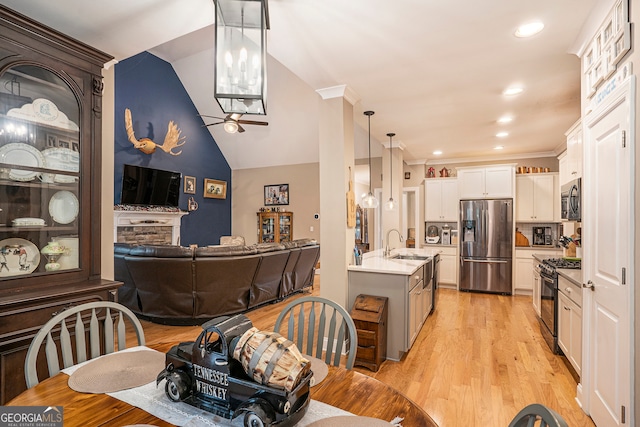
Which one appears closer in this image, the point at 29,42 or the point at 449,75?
the point at 29,42

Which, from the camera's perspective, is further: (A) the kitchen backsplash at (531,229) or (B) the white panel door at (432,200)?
(B) the white panel door at (432,200)

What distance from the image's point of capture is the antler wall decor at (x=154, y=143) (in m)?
6.30

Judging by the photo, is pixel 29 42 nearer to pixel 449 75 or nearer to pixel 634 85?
pixel 449 75

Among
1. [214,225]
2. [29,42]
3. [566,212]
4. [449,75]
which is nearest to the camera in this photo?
[29,42]

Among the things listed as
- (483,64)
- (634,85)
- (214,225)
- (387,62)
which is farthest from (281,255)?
(214,225)

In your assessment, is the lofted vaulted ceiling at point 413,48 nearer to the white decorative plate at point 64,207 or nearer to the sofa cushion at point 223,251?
the white decorative plate at point 64,207

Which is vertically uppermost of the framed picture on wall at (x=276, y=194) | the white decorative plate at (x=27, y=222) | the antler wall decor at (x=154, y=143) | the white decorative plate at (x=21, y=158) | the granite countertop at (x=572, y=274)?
the antler wall decor at (x=154, y=143)

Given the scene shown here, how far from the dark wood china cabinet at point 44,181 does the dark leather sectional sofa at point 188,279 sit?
5.62 ft

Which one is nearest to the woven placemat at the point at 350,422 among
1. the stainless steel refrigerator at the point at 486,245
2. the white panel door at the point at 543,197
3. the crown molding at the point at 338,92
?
the crown molding at the point at 338,92

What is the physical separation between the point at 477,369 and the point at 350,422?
250 centimetres

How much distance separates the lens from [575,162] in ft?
11.5

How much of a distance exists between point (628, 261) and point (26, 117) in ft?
11.2

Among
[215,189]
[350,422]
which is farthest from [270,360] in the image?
[215,189]

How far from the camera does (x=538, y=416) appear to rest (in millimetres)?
787
